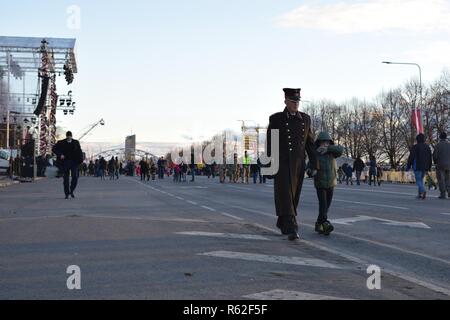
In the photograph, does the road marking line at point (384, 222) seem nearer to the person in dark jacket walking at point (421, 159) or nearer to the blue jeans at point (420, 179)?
the blue jeans at point (420, 179)

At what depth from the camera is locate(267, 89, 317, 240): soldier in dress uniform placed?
30.1 feet

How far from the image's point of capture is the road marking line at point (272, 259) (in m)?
7.24

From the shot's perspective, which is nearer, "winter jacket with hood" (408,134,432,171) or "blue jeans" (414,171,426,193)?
"blue jeans" (414,171,426,193)

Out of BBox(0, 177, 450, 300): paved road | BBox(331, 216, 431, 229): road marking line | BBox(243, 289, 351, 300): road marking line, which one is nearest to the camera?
BBox(243, 289, 351, 300): road marking line

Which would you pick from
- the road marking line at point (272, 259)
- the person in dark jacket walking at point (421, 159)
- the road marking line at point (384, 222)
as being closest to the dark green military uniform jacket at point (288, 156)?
the road marking line at point (272, 259)

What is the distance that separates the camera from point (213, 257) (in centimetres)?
749

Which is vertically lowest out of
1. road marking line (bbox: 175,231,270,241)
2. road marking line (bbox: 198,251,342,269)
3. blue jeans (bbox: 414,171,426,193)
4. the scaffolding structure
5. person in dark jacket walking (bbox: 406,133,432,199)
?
road marking line (bbox: 198,251,342,269)

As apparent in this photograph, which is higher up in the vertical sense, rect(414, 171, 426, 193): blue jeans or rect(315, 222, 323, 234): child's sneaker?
rect(414, 171, 426, 193): blue jeans

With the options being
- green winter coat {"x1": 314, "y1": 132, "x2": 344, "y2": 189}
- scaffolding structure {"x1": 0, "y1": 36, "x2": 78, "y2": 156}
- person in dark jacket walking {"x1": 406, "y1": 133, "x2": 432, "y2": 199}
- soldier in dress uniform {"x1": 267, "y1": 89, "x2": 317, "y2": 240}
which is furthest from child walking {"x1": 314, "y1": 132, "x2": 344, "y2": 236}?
scaffolding structure {"x1": 0, "y1": 36, "x2": 78, "y2": 156}

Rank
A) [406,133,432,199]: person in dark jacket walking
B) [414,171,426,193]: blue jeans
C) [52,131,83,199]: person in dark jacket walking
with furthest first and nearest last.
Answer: [406,133,432,199]: person in dark jacket walking
[414,171,426,193]: blue jeans
[52,131,83,199]: person in dark jacket walking

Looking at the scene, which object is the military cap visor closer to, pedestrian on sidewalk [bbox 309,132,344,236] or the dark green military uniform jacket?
the dark green military uniform jacket

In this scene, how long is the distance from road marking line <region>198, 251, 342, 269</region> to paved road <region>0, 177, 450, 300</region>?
0.01 m
